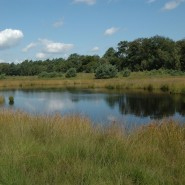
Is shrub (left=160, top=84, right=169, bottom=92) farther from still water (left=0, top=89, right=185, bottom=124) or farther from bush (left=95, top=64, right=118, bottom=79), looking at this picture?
bush (left=95, top=64, right=118, bottom=79)

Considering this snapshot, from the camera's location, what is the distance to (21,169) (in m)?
4.53

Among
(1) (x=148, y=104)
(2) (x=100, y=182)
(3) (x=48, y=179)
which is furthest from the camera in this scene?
(1) (x=148, y=104)

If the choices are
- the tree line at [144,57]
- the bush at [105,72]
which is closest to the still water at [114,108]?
the bush at [105,72]

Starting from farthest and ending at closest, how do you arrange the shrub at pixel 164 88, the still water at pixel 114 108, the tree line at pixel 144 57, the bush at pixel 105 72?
the tree line at pixel 144 57
the bush at pixel 105 72
the shrub at pixel 164 88
the still water at pixel 114 108

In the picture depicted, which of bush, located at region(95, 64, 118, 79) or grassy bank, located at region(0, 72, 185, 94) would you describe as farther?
bush, located at region(95, 64, 118, 79)

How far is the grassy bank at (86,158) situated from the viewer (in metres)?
4.31

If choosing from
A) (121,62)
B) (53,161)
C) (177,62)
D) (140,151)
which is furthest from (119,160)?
(121,62)

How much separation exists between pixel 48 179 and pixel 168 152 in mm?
2713

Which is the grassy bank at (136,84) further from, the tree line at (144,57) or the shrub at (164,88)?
the tree line at (144,57)

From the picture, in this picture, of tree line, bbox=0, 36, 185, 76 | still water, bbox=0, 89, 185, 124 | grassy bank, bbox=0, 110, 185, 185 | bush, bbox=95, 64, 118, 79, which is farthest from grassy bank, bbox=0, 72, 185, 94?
grassy bank, bbox=0, 110, 185, 185

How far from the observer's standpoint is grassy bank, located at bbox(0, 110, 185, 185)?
4312 millimetres

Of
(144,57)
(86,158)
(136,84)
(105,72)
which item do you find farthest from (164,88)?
(144,57)

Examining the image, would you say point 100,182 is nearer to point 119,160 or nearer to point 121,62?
point 119,160

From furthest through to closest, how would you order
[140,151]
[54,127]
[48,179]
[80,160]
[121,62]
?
[121,62], [54,127], [140,151], [80,160], [48,179]
